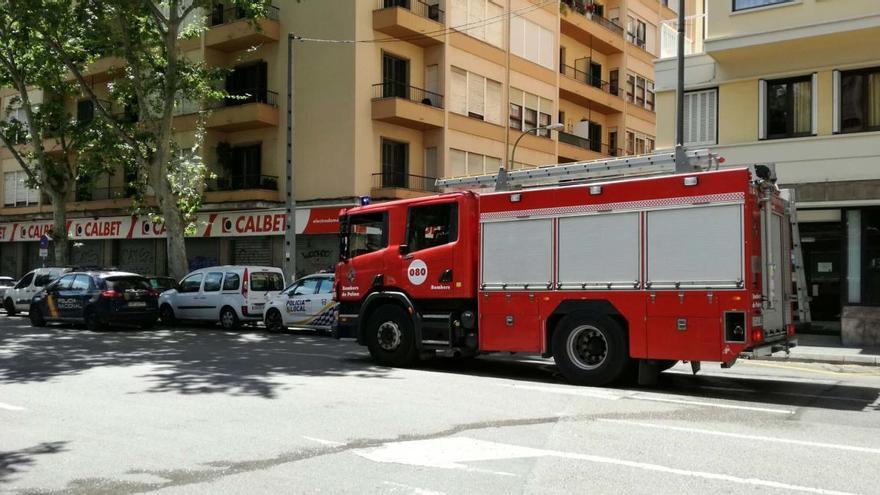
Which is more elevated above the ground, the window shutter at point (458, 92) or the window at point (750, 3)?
the window shutter at point (458, 92)

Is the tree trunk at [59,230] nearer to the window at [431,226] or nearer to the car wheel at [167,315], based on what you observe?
the car wheel at [167,315]

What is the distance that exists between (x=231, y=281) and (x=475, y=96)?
14.6 m

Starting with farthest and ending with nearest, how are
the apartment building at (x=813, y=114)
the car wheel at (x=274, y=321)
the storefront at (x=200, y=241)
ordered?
the storefront at (x=200, y=241)
the car wheel at (x=274, y=321)
the apartment building at (x=813, y=114)

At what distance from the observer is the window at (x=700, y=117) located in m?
18.6

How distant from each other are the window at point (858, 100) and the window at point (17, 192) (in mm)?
39233

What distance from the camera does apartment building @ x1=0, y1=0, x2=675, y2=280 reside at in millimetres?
28484

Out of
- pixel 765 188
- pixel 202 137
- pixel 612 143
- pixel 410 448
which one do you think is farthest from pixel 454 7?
pixel 410 448

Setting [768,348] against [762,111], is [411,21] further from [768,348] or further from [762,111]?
[768,348]

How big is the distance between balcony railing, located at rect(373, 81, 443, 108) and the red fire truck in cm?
1677

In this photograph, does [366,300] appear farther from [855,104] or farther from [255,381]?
[855,104]

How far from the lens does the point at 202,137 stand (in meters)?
30.1

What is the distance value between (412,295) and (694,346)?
4.51 metres

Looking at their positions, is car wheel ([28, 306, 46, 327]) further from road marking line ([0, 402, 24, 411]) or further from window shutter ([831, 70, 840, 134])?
window shutter ([831, 70, 840, 134])

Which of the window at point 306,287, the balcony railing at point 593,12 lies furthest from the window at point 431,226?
the balcony railing at point 593,12
